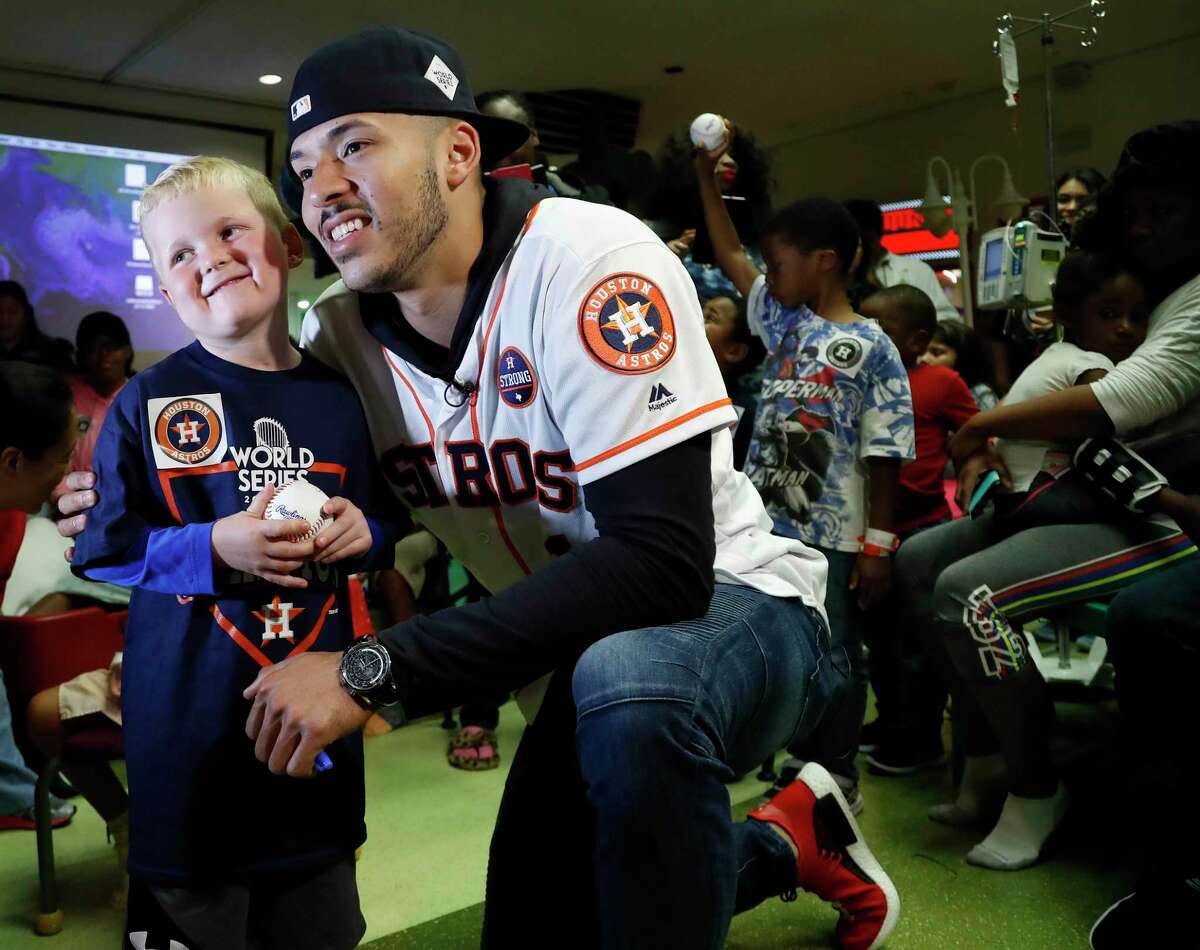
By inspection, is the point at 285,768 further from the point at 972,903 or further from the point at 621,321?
the point at 972,903

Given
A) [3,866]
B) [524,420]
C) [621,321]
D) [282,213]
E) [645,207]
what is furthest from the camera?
[645,207]

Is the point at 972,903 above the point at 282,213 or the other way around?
the other way around

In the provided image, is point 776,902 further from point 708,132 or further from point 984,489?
point 708,132

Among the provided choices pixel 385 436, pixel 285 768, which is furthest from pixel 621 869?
pixel 385 436

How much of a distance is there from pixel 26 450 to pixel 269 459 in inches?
36.1

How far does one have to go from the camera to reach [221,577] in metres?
1.38

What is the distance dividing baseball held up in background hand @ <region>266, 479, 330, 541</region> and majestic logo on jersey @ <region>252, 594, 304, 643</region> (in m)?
0.12

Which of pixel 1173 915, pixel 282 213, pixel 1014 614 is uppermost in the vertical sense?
pixel 282 213

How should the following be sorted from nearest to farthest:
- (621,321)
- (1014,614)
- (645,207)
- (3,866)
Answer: (621,321) < (1014,614) < (3,866) < (645,207)

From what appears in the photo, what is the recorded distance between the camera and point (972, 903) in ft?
6.92

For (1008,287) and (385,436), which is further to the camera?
(1008,287)

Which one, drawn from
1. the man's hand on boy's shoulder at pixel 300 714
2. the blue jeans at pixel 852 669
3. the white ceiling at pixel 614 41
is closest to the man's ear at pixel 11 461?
Answer: the man's hand on boy's shoulder at pixel 300 714

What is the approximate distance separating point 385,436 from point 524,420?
0.90 feet

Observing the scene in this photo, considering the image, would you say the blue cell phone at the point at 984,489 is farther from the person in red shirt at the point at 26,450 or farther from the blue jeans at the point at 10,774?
the blue jeans at the point at 10,774
